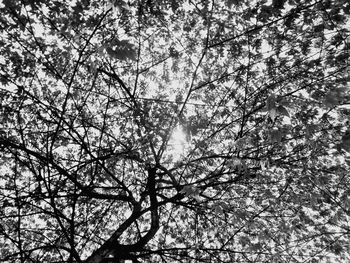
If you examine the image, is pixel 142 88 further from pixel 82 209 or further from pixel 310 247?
pixel 310 247

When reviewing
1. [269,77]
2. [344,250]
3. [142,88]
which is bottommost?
[344,250]

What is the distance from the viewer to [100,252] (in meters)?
4.12

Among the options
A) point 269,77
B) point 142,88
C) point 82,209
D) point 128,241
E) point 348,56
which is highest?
point 142,88

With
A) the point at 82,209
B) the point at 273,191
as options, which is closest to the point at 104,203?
the point at 82,209

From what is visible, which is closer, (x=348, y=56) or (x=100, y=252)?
(x=348, y=56)

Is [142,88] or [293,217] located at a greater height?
[142,88]

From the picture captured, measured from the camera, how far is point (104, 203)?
5.80 metres

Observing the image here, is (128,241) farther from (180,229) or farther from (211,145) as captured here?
(211,145)

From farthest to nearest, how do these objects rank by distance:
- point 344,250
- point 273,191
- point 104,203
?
point 104,203, point 273,191, point 344,250

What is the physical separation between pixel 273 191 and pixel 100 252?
3.76 meters

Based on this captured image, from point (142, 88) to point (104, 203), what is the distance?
10.1 ft

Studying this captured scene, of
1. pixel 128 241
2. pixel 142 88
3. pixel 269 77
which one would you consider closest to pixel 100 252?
pixel 128 241

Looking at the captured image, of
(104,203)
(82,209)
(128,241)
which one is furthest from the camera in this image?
(128,241)

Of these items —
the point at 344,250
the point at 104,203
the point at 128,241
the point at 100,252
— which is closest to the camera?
the point at 100,252
